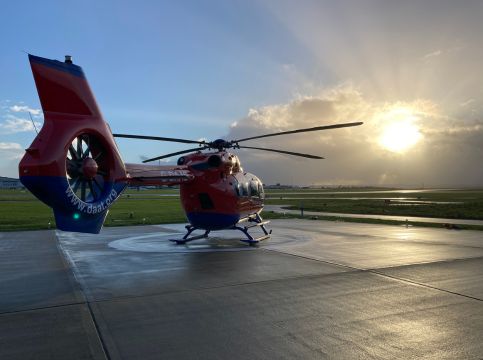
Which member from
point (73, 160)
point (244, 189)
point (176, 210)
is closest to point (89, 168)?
point (73, 160)

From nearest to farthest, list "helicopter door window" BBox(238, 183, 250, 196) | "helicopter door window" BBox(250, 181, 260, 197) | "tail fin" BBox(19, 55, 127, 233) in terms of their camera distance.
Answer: "tail fin" BBox(19, 55, 127, 233), "helicopter door window" BBox(238, 183, 250, 196), "helicopter door window" BBox(250, 181, 260, 197)

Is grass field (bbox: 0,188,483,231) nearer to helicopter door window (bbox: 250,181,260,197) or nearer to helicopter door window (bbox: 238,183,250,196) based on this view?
helicopter door window (bbox: 250,181,260,197)

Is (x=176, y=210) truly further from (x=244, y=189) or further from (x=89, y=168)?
(x=89, y=168)

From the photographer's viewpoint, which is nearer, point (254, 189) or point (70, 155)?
point (70, 155)

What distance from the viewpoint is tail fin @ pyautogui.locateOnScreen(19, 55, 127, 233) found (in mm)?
7812

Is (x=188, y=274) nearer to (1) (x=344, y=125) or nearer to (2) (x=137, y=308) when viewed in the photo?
(2) (x=137, y=308)

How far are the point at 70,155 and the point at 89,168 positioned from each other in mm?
489

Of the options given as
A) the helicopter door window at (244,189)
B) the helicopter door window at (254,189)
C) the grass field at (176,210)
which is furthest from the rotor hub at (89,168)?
the grass field at (176,210)

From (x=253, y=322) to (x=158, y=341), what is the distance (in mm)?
1513

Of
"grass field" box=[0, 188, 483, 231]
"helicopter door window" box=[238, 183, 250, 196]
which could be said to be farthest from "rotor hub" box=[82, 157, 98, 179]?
"grass field" box=[0, 188, 483, 231]

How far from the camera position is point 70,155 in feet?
28.0

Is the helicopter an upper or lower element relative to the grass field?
upper

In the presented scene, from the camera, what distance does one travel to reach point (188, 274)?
9.94m

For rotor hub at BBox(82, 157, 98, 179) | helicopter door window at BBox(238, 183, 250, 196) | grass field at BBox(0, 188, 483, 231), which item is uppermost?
rotor hub at BBox(82, 157, 98, 179)
